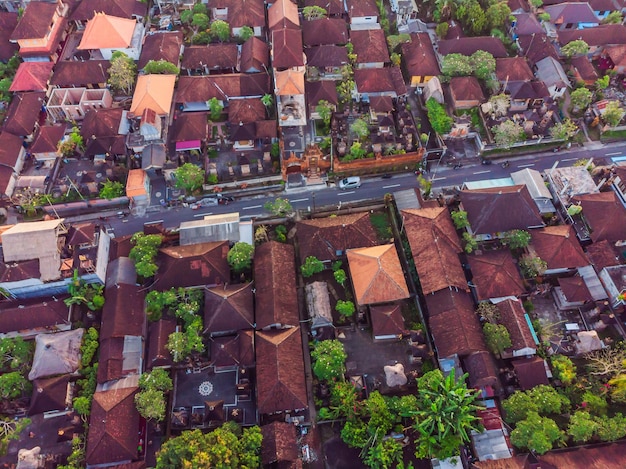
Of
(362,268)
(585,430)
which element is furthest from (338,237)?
(585,430)

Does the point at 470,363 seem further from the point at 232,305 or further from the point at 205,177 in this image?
the point at 205,177

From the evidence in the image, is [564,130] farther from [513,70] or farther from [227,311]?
[227,311]

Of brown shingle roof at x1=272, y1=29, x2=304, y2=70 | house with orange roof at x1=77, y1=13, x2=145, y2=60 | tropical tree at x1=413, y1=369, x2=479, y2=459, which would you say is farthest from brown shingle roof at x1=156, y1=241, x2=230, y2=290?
house with orange roof at x1=77, y1=13, x2=145, y2=60

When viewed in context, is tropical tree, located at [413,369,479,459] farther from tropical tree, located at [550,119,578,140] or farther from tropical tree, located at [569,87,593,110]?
tropical tree, located at [569,87,593,110]

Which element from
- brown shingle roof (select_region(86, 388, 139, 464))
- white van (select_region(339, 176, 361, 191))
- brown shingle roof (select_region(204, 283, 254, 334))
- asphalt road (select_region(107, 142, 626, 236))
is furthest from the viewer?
white van (select_region(339, 176, 361, 191))

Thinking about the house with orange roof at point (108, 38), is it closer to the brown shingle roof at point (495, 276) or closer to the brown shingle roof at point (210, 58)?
the brown shingle roof at point (210, 58)

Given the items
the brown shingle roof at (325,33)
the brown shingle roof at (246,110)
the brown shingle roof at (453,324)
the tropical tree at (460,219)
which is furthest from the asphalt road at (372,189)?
the brown shingle roof at (325,33)
